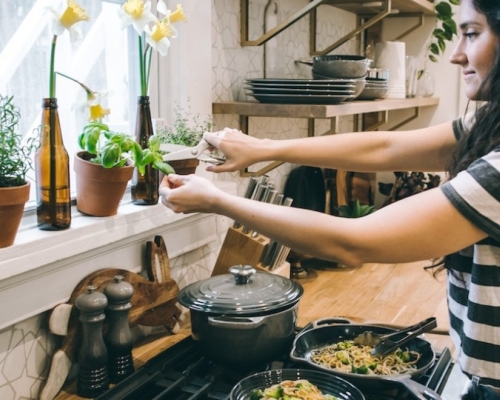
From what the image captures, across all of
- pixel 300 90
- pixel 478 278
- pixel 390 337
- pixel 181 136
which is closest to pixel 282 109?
pixel 300 90

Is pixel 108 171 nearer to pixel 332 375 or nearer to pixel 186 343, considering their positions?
pixel 186 343

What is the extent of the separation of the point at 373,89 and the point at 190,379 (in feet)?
4.31

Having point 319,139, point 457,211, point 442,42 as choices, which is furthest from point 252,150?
point 442,42

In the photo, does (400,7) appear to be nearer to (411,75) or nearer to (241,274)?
(411,75)

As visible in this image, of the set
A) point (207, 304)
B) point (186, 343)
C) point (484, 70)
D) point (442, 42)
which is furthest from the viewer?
→ point (442, 42)

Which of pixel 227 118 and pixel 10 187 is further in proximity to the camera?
pixel 227 118

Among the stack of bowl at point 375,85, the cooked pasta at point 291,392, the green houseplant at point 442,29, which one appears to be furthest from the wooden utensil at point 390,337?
the green houseplant at point 442,29

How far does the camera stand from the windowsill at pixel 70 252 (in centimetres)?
117

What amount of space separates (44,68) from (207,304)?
613 mm

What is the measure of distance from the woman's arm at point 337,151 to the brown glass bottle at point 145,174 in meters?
0.19

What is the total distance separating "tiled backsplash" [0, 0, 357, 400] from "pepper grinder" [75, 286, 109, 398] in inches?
3.2

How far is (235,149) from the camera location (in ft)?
4.62

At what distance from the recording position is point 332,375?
127 centimetres

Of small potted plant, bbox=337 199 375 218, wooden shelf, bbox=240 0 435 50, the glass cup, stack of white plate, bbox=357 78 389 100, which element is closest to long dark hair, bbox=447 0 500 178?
wooden shelf, bbox=240 0 435 50
